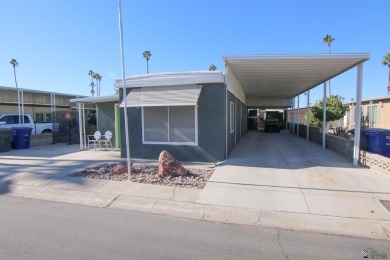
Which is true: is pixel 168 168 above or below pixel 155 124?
below

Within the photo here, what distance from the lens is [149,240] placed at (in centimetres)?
367

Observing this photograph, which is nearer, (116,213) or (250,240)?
(250,240)

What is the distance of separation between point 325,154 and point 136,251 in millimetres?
9345

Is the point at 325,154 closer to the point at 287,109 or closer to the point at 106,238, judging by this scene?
the point at 106,238

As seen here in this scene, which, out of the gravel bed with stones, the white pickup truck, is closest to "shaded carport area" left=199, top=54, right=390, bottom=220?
the gravel bed with stones

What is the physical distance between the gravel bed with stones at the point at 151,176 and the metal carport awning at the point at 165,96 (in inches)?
87.1

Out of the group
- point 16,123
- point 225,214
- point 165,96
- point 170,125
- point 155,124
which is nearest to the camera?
point 225,214

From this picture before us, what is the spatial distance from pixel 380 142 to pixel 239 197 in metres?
6.58

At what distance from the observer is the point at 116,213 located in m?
4.73

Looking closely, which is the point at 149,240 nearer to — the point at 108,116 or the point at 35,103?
the point at 108,116

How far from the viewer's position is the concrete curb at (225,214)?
160 inches

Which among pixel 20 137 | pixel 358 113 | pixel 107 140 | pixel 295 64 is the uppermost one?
pixel 295 64

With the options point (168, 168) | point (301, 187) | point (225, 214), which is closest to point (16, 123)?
point (168, 168)

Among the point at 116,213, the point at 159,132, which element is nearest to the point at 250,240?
the point at 116,213
